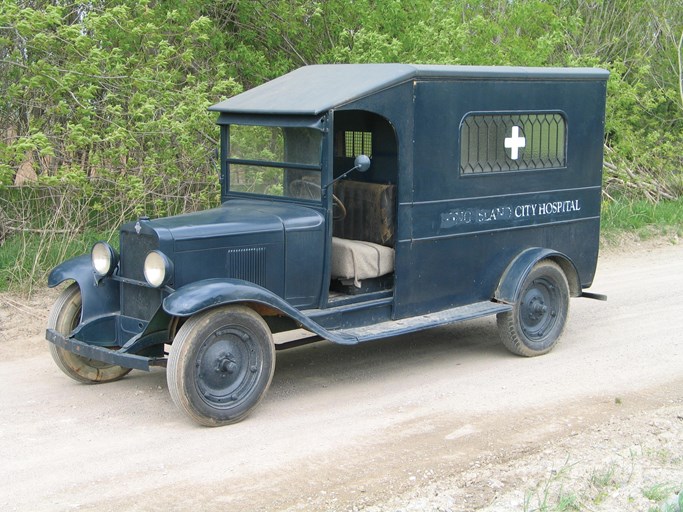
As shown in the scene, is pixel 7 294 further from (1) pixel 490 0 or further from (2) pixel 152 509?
(1) pixel 490 0

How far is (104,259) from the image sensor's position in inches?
252

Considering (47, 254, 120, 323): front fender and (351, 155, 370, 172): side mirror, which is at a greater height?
(351, 155, 370, 172): side mirror

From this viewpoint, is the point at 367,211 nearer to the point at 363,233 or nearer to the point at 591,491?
the point at 363,233

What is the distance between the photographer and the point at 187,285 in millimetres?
5852

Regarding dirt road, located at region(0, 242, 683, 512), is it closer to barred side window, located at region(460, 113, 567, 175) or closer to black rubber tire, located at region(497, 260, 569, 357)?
black rubber tire, located at region(497, 260, 569, 357)

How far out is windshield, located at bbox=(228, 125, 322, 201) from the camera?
6492mm

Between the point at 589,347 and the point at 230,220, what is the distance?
10.2 ft

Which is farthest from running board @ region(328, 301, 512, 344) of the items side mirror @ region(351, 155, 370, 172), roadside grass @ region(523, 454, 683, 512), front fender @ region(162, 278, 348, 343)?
roadside grass @ region(523, 454, 683, 512)

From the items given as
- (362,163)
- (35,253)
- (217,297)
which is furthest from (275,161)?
(35,253)

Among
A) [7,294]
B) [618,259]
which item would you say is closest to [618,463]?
[7,294]

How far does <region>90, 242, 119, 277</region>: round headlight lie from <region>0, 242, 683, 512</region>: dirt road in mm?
799

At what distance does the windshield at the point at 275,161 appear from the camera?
21.3 feet

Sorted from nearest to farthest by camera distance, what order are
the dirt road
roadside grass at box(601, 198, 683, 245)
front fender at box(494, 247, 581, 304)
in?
the dirt road → front fender at box(494, 247, 581, 304) → roadside grass at box(601, 198, 683, 245)

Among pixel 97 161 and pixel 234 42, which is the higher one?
pixel 234 42
